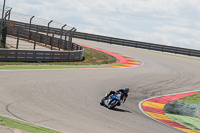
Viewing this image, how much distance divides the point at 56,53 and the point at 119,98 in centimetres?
1329

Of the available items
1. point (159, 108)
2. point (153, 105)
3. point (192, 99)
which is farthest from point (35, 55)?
point (192, 99)

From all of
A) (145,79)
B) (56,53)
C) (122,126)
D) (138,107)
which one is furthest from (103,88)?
(56,53)

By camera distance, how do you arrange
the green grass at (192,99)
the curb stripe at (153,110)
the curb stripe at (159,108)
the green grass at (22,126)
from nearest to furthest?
the green grass at (22,126) < the curb stripe at (159,108) < the curb stripe at (153,110) < the green grass at (192,99)

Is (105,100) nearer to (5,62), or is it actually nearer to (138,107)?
(138,107)

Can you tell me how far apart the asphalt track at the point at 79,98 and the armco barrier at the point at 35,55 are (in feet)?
15.8

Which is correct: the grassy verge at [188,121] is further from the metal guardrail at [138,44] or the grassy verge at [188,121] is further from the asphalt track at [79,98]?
the metal guardrail at [138,44]

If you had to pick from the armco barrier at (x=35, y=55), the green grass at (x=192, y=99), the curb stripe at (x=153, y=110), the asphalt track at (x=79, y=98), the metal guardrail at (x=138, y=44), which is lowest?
the curb stripe at (x=153, y=110)

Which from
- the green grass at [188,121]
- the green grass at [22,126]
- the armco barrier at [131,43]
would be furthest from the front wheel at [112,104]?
the armco barrier at [131,43]

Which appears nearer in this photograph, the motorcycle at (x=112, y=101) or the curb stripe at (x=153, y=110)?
the motorcycle at (x=112, y=101)

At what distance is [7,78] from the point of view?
1470cm

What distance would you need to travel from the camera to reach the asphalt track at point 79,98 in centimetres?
895

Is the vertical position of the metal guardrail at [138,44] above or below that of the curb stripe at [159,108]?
above

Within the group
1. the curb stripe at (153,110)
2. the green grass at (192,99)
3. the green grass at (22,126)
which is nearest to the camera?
the green grass at (22,126)

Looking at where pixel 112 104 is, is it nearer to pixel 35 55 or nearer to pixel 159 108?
pixel 159 108
